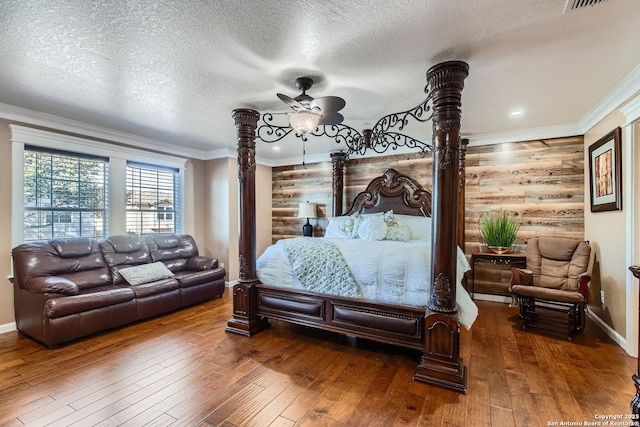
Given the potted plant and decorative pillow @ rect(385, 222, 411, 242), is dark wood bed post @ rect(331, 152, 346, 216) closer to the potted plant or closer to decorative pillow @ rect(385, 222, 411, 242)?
decorative pillow @ rect(385, 222, 411, 242)

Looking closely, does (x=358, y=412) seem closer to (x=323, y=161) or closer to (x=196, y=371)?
(x=196, y=371)

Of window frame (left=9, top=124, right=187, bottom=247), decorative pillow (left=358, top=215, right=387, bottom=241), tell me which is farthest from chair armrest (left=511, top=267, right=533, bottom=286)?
window frame (left=9, top=124, right=187, bottom=247)

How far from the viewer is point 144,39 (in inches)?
80.5

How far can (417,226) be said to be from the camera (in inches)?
176

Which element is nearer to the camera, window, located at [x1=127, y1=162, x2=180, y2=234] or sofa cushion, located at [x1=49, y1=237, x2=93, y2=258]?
sofa cushion, located at [x1=49, y1=237, x2=93, y2=258]

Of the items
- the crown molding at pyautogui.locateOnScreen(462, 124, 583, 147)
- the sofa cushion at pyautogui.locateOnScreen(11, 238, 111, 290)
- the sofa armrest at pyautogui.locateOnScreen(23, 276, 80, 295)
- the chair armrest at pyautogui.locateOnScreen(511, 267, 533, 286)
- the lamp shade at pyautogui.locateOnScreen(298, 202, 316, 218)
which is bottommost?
the chair armrest at pyautogui.locateOnScreen(511, 267, 533, 286)

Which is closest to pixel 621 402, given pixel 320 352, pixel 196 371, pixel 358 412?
pixel 358 412

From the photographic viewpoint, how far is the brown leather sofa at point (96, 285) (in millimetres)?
3078

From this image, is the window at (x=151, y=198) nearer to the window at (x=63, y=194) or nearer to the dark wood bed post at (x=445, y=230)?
the window at (x=63, y=194)

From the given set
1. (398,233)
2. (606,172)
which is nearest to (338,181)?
(398,233)

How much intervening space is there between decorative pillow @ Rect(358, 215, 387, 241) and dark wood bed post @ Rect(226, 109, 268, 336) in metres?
1.76

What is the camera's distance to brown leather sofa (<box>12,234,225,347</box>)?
308 centimetres

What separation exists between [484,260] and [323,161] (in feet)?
11.2

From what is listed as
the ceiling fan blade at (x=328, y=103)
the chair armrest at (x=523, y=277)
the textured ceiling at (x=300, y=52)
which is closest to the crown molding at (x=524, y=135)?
the textured ceiling at (x=300, y=52)
